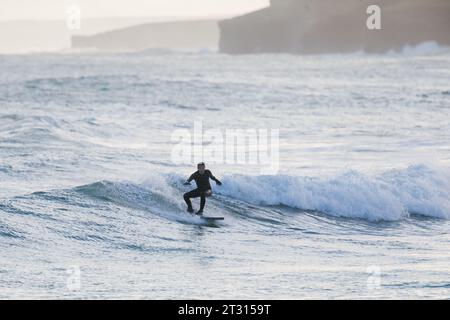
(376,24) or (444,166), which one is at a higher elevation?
(376,24)

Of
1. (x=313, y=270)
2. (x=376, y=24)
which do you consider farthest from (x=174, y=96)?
(x=376, y=24)

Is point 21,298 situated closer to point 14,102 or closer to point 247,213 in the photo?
point 247,213

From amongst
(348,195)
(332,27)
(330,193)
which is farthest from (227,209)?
(332,27)

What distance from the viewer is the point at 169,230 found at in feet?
57.6

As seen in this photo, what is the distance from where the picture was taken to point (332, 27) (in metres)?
163

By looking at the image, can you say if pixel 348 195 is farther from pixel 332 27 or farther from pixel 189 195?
pixel 332 27

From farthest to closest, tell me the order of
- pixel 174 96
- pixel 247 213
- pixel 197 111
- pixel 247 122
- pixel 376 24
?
pixel 376 24, pixel 174 96, pixel 197 111, pixel 247 122, pixel 247 213

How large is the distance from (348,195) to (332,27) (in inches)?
5642

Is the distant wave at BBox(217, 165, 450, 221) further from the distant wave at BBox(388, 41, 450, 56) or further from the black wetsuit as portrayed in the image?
the distant wave at BBox(388, 41, 450, 56)

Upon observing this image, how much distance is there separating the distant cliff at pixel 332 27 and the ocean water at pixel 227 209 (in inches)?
4247

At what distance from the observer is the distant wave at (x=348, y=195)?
69.8ft

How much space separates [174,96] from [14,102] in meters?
8.45

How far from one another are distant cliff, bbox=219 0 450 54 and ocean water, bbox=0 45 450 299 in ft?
354

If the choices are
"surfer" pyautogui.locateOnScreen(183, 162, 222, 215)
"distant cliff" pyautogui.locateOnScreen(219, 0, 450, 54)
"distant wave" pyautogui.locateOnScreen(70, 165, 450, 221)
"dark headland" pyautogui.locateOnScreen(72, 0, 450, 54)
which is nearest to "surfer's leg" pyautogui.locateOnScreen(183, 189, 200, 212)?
"surfer" pyautogui.locateOnScreen(183, 162, 222, 215)
